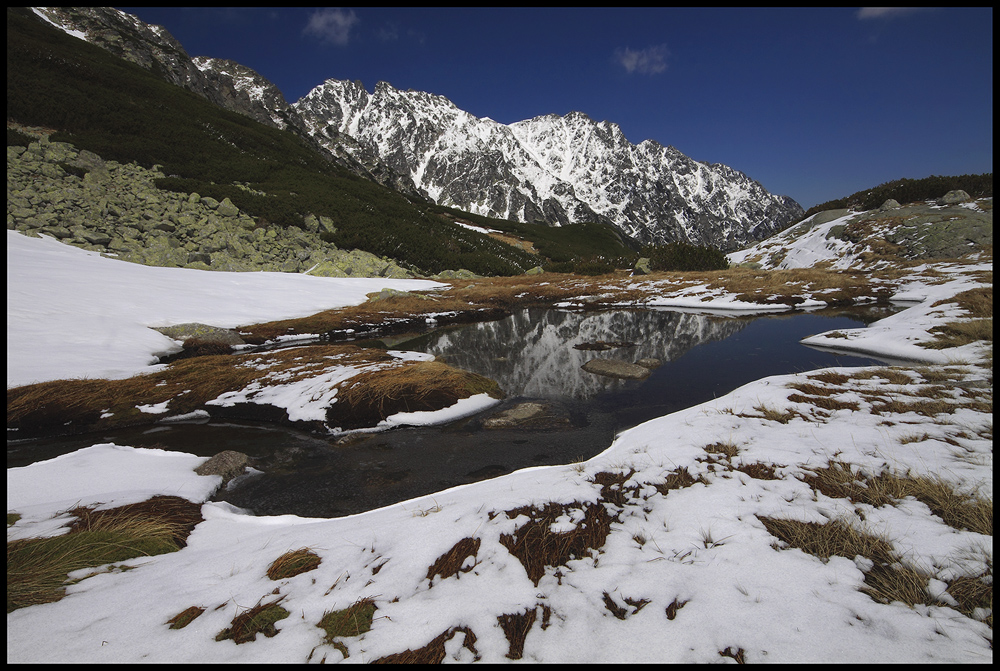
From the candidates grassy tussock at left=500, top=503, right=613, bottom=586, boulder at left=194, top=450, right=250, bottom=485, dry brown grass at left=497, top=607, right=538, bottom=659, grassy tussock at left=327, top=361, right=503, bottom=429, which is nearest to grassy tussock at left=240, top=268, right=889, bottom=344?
grassy tussock at left=327, top=361, right=503, bottom=429

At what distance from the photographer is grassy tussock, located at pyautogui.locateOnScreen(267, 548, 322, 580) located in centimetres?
362

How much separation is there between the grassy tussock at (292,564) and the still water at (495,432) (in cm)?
182

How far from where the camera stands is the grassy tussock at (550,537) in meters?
3.61

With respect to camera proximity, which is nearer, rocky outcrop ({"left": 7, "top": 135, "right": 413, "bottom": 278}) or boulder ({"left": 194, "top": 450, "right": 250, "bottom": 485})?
boulder ({"left": 194, "top": 450, "right": 250, "bottom": 485})

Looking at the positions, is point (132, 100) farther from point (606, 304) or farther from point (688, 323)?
point (688, 323)

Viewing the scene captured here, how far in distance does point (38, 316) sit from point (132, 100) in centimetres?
4969

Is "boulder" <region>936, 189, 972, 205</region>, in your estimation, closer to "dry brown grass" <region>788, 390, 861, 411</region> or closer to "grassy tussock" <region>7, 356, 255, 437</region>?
"dry brown grass" <region>788, 390, 861, 411</region>

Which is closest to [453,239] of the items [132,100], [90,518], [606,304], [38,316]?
[606,304]

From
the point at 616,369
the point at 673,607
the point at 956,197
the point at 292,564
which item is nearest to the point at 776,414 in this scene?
the point at 673,607

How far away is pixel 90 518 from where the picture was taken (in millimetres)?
4574

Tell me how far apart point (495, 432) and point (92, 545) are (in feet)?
19.6

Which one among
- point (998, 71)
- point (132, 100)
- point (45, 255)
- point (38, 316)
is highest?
point (132, 100)

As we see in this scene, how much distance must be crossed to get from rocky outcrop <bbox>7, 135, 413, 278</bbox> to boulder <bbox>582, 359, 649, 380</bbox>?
30.8m

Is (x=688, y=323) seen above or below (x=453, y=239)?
below
